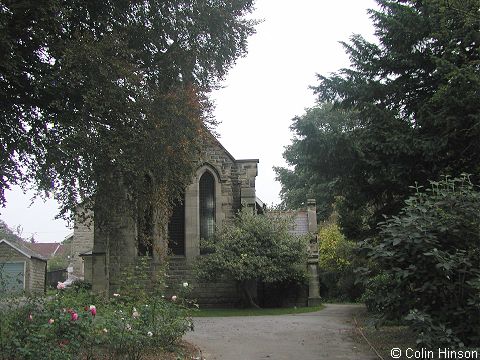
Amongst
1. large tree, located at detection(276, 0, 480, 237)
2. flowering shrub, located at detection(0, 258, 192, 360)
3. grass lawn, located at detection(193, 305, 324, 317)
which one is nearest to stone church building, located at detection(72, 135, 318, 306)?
grass lawn, located at detection(193, 305, 324, 317)

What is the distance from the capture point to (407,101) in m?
12.5

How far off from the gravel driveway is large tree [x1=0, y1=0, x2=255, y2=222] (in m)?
4.03

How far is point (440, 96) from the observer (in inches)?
390

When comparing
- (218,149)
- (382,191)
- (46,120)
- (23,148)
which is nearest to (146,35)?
(46,120)

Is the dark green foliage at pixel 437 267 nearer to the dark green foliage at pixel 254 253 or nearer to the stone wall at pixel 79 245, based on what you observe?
the dark green foliage at pixel 254 253

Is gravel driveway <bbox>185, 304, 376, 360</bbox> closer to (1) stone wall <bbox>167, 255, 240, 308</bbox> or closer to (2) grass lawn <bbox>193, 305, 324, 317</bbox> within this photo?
(2) grass lawn <bbox>193, 305, 324, 317</bbox>

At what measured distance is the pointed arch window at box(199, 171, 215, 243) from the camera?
22469 millimetres

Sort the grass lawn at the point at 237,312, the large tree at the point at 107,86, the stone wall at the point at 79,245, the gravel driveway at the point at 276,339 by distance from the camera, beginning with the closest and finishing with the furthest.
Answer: the large tree at the point at 107,86 < the gravel driveway at the point at 276,339 < the grass lawn at the point at 237,312 < the stone wall at the point at 79,245

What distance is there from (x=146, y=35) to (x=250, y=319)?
9830 millimetres

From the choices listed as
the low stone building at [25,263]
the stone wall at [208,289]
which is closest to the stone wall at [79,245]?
the low stone building at [25,263]

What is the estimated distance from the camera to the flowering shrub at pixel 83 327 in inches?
229

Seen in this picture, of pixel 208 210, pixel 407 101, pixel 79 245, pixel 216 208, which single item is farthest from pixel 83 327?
pixel 79 245

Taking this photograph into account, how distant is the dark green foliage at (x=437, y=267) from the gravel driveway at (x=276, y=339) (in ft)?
8.93

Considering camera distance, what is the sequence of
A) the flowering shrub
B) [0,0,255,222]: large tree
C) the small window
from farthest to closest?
the small window → [0,0,255,222]: large tree → the flowering shrub
